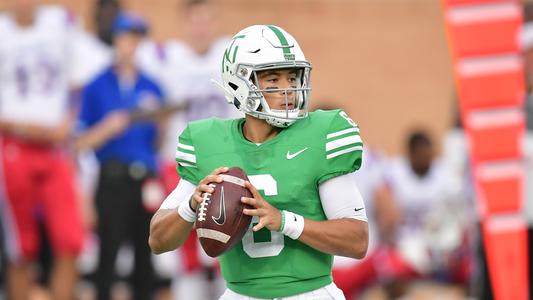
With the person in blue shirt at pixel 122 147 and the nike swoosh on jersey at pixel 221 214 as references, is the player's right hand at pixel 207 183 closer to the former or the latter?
the nike swoosh on jersey at pixel 221 214

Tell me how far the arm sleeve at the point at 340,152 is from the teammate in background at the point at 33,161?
3.65m

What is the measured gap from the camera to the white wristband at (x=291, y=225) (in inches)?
142

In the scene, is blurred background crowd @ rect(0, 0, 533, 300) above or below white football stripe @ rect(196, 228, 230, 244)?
Answer: below

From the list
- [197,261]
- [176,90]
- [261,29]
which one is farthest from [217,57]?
[261,29]

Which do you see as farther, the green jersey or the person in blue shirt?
the person in blue shirt

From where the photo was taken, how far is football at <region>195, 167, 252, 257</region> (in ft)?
11.7

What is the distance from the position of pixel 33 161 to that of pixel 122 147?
514mm

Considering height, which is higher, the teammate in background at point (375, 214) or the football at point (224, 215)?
the football at point (224, 215)

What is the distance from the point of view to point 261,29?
153 inches

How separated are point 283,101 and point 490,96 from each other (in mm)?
1187

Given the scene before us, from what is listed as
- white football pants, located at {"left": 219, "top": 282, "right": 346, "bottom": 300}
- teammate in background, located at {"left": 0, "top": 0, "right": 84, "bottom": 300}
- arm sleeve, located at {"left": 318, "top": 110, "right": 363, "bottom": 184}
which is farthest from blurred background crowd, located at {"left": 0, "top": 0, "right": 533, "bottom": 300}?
arm sleeve, located at {"left": 318, "top": 110, "right": 363, "bottom": 184}

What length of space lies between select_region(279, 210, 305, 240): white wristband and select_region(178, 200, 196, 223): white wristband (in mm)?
281

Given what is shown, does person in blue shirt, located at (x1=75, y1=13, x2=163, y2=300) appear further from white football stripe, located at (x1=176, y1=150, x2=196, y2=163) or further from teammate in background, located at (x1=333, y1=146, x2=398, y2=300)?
white football stripe, located at (x1=176, y1=150, x2=196, y2=163)

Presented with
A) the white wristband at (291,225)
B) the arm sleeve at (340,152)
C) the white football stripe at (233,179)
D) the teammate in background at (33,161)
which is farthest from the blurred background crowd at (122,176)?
the white football stripe at (233,179)
